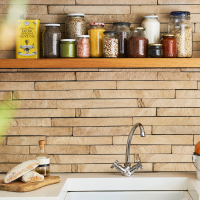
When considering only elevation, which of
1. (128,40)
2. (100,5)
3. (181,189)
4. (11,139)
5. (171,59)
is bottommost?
(181,189)

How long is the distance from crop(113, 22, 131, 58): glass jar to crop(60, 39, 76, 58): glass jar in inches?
11.0

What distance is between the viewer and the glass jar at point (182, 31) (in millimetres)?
1736

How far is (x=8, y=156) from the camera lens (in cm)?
197

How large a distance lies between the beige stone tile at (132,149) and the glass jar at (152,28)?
0.70 meters

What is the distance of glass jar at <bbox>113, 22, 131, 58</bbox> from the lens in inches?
69.8

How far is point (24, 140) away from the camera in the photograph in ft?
6.45

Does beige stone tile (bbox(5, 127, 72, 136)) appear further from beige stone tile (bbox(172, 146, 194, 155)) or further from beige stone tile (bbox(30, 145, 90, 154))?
beige stone tile (bbox(172, 146, 194, 155))

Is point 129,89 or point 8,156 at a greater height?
point 129,89

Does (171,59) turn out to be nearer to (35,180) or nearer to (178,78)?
(178,78)

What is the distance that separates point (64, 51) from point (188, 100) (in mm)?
884

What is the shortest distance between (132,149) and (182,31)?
2.71ft

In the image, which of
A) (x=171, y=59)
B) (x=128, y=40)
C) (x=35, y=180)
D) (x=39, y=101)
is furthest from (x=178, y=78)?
(x=35, y=180)

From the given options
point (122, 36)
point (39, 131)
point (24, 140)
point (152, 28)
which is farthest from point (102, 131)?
point (152, 28)

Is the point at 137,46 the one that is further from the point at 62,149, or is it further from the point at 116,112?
the point at 62,149
